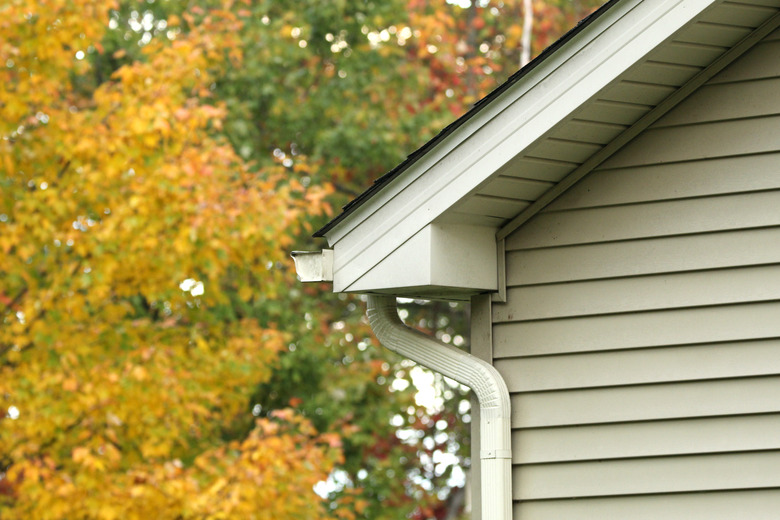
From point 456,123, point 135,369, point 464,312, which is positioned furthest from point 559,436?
point 464,312

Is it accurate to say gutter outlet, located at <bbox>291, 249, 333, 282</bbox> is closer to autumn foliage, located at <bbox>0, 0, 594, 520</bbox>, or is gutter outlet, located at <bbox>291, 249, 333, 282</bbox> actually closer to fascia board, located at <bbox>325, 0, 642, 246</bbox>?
fascia board, located at <bbox>325, 0, 642, 246</bbox>

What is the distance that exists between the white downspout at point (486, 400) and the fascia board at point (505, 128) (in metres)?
0.30

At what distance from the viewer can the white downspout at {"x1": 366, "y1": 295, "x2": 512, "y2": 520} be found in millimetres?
3869

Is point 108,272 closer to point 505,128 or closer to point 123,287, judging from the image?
point 123,287

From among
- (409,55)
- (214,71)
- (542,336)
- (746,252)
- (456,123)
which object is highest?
(409,55)

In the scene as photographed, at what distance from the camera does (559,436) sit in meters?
3.88

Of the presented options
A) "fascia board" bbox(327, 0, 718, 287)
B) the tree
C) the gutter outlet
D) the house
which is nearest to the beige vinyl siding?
the house

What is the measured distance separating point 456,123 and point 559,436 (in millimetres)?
1145

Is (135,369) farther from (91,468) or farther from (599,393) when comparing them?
(599,393)

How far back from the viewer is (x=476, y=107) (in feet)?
12.2

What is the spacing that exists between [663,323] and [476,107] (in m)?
0.97

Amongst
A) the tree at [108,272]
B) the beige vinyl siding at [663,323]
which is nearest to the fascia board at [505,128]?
the beige vinyl siding at [663,323]

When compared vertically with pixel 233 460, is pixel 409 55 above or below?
above

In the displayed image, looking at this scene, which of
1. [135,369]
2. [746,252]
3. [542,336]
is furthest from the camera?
[135,369]
